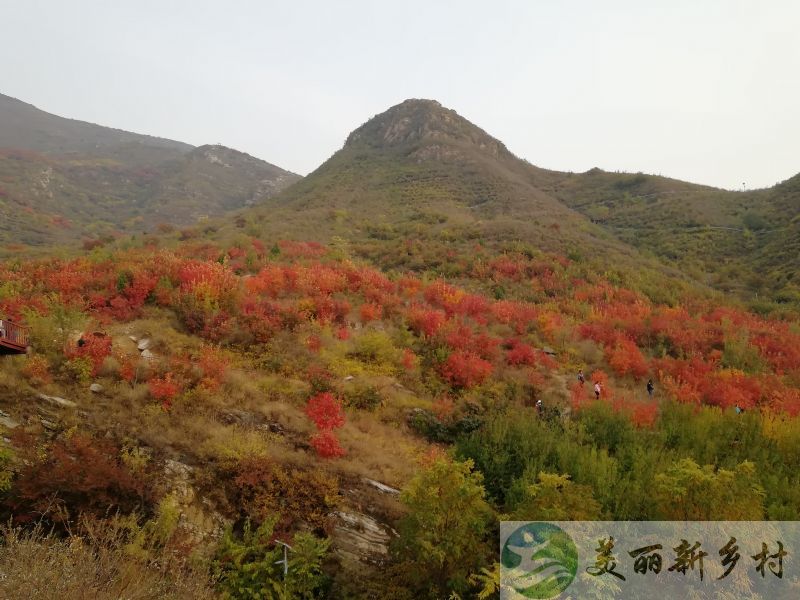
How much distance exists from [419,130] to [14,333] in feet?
202

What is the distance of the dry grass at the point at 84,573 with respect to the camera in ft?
18.8

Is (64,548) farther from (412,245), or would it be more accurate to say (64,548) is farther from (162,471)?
(412,245)

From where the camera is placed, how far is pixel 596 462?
8797 millimetres

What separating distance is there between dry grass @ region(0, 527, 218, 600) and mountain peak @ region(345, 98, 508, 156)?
195ft

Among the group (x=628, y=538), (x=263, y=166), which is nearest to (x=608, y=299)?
(x=628, y=538)

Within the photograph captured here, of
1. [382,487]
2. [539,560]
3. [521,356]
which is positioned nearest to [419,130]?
[521,356]

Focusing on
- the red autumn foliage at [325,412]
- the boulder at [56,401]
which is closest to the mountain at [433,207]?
the red autumn foliage at [325,412]

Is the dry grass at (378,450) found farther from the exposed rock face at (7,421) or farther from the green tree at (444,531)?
the exposed rock face at (7,421)

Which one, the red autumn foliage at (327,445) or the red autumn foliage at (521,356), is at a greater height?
the red autumn foliage at (521,356)

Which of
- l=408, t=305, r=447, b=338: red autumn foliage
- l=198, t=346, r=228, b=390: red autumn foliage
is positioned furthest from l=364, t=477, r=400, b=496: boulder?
l=408, t=305, r=447, b=338: red autumn foliage

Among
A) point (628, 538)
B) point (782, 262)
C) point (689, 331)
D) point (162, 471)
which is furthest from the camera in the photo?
point (782, 262)

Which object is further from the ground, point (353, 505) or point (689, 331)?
point (689, 331)

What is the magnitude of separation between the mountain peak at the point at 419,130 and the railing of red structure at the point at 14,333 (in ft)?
182

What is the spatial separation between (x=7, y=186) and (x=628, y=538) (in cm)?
6622
